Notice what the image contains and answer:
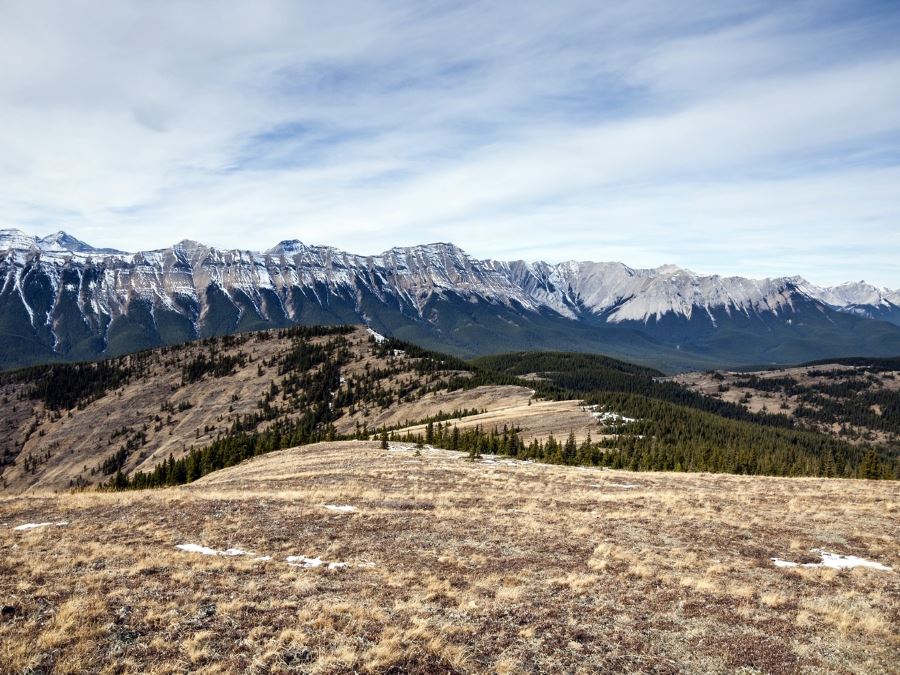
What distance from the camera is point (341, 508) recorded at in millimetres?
29234

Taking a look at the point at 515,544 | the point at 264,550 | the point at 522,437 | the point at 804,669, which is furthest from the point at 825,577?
the point at 522,437

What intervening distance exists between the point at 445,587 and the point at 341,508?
1373 centimetres

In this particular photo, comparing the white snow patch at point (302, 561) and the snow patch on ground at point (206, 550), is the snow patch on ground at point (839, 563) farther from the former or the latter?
the snow patch on ground at point (206, 550)

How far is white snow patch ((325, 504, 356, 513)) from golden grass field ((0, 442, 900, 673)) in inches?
39.9

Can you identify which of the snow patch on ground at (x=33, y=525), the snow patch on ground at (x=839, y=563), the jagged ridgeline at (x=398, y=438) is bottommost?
the jagged ridgeline at (x=398, y=438)

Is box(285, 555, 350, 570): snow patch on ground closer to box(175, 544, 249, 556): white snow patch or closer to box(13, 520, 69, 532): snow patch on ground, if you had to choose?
box(175, 544, 249, 556): white snow patch

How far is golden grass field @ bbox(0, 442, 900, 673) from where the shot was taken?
12.4 m

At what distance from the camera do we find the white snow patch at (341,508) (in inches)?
1128

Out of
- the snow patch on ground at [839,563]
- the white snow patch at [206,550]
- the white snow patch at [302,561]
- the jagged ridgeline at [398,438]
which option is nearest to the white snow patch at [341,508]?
the white snow patch at [206,550]

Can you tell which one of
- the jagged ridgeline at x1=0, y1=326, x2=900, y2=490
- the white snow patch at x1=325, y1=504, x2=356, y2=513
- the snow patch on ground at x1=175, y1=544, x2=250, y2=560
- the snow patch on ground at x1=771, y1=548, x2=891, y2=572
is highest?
the snow patch on ground at x1=175, y1=544, x2=250, y2=560

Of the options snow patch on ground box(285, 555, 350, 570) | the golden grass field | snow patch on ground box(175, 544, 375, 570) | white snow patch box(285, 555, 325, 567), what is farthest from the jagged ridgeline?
snow patch on ground box(285, 555, 350, 570)

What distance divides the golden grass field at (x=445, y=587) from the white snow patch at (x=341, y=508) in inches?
39.9

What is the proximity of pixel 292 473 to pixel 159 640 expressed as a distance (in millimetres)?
34905

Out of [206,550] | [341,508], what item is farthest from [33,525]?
[341,508]
